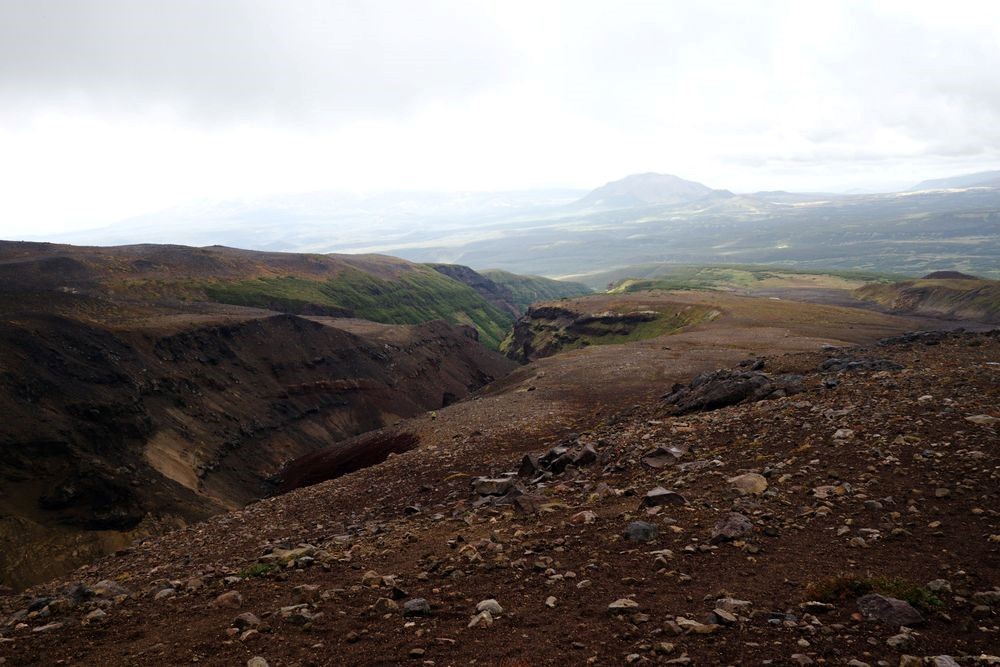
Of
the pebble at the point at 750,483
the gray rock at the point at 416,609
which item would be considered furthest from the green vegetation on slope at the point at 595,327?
the gray rock at the point at 416,609

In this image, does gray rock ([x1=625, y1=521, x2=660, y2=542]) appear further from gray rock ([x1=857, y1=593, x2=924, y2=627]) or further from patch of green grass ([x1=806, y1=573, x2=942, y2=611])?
gray rock ([x1=857, y1=593, x2=924, y2=627])

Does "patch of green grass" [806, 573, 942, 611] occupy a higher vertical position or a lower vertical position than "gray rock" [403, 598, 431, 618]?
higher

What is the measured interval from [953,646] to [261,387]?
6590 centimetres

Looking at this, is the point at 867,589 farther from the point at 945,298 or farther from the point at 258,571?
the point at 945,298

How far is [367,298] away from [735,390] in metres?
147

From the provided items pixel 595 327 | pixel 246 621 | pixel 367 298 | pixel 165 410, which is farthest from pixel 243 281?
pixel 246 621

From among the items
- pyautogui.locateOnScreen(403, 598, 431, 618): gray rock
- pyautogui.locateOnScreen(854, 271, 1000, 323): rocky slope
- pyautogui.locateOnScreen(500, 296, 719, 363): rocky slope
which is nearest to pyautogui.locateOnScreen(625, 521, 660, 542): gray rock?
pyautogui.locateOnScreen(403, 598, 431, 618): gray rock

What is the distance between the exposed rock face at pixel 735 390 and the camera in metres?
23.7

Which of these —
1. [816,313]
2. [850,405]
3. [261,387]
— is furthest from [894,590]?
[816,313]

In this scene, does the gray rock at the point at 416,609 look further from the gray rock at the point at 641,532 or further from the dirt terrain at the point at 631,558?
the gray rock at the point at 641,532

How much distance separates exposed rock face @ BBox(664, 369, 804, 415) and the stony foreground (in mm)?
2652

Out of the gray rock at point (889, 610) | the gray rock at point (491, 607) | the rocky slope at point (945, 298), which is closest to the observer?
the gray rock at point (889, 610)

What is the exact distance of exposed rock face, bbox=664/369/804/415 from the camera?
932 inches

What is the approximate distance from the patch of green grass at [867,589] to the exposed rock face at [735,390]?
47.6 feet
